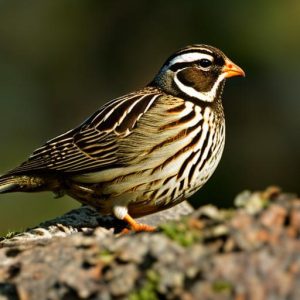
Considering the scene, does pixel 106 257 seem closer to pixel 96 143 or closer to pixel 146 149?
pixel 146 149

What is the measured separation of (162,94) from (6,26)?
1533cm

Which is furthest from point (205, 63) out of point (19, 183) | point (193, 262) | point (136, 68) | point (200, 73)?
point (136, 68)

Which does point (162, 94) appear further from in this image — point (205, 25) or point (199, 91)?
point (205, 25)

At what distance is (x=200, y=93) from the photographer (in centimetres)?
807

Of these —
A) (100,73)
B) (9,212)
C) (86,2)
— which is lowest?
(9,212)

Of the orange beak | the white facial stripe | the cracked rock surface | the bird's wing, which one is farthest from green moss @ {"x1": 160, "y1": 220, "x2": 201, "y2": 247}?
the orange beak

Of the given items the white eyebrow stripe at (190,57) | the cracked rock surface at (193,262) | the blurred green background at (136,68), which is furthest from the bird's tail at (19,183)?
the blurred green background at (136,68)

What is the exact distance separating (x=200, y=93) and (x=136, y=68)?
A: 13.9m

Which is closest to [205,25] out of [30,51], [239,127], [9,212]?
[239,127]

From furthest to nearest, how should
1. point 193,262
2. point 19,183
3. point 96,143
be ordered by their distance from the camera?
point 19,183
point 96,143
point 193,262

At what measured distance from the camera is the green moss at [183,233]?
4.43 m

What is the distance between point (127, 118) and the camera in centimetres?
782

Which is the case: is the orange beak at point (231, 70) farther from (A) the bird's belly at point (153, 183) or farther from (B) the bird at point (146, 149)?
(A) the bird's belly at point (153, 183)

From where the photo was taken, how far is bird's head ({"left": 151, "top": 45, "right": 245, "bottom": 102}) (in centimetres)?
812
